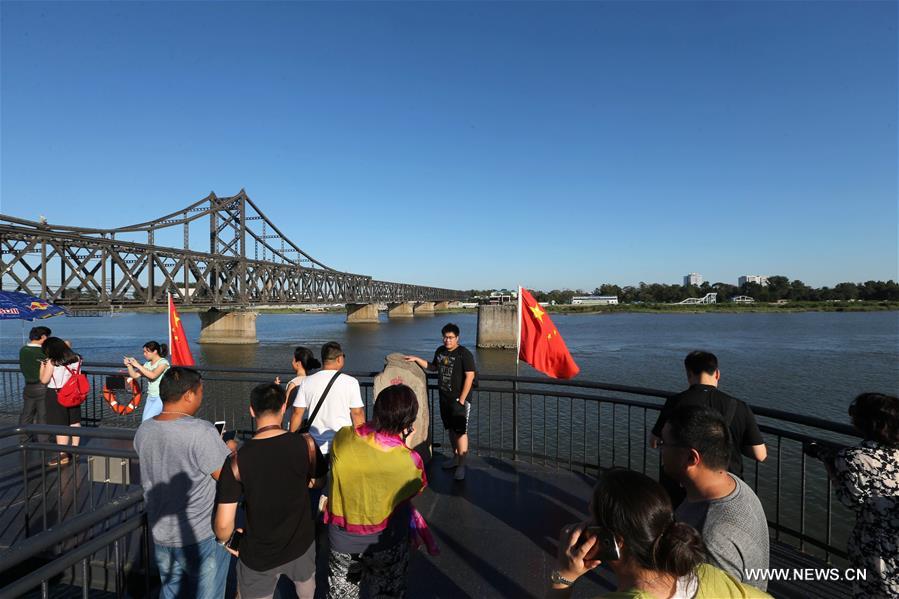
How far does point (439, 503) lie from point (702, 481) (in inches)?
140

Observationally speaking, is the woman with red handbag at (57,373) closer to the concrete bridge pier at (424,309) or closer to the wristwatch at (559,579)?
the wristwatch at (559,579)

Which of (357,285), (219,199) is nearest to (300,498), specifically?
(219,199)

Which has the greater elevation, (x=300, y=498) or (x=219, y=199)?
(x=219, y=199)

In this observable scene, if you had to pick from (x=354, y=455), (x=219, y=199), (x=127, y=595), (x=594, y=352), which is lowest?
(x=594, y=352)

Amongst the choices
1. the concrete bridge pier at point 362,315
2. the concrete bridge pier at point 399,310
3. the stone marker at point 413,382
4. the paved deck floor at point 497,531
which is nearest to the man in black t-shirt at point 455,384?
the stone marker at point 413,382

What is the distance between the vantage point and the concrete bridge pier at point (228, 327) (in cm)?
5244

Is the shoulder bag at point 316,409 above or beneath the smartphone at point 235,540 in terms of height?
above

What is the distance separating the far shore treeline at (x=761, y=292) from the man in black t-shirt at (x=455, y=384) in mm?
156866

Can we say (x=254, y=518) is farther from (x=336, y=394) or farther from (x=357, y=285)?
(x=357, y=285)

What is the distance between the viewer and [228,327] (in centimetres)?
5316

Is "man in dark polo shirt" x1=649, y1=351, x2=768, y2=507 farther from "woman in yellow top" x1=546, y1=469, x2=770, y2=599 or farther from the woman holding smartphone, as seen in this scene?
the woman holding smartphone

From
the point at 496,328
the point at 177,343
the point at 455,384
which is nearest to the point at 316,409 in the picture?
the point at 455,384

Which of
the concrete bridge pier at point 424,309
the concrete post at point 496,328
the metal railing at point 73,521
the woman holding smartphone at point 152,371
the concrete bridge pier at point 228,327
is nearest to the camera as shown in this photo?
the metal railing at point 73,521

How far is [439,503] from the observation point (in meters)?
5.02
